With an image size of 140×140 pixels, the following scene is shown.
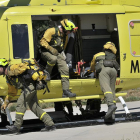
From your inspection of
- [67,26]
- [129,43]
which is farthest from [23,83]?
[129,43]

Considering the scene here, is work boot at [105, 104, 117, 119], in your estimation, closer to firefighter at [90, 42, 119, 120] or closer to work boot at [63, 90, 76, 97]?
firefighter at [90, 42, 119, 120]

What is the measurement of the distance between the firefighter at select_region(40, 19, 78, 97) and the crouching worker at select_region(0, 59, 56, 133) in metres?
0.63

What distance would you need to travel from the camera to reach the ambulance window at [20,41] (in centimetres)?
937

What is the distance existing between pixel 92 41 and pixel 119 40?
157cm

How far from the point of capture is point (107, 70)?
9.85 metres

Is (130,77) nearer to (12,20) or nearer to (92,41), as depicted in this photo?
(92,41)

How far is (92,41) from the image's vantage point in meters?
11.5

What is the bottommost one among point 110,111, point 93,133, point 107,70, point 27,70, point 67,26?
point 93,133

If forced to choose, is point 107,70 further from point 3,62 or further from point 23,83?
point 3,62

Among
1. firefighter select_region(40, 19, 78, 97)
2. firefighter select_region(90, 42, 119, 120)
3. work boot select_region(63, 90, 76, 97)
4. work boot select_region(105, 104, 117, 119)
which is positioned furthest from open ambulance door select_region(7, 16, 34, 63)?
work boot select_region(105, 104, 117, 119)

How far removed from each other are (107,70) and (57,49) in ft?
4.29

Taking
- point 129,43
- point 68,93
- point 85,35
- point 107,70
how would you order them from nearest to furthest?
point 68,93 → point 107,70 → point 129,43 → point 85,35

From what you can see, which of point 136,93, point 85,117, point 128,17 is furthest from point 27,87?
point 136,93

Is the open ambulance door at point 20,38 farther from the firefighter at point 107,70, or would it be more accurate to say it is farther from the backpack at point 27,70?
the firefighter at point 107,70
